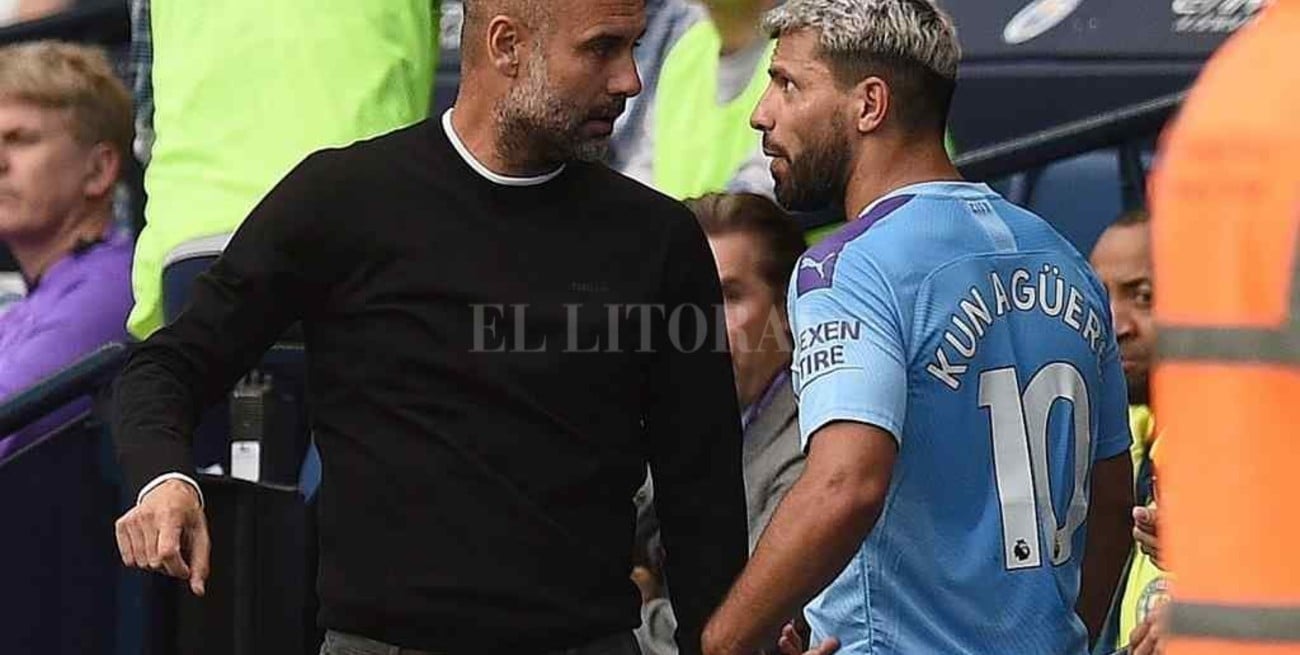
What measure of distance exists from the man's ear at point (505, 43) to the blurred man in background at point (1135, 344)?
1517mm

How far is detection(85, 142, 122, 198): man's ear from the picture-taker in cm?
612

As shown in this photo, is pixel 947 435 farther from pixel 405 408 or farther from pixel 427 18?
pixel 427 18

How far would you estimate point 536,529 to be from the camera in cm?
408

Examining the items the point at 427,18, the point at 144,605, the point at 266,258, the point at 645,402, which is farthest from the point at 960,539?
the point at 144,605

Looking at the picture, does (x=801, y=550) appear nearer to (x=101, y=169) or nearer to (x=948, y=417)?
(x=948, y=417)

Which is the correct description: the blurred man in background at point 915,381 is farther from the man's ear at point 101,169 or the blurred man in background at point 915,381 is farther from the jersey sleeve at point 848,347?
the man's ear at point 101,169

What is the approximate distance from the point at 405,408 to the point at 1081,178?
2.79 m

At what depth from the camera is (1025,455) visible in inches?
157

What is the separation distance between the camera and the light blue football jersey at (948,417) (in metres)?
3.91

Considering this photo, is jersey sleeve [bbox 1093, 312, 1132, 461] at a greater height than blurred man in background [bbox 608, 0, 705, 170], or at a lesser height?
greater

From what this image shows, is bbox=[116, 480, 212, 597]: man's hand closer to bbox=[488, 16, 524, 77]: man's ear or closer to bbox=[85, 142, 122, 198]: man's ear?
bbox=[488, 16, 524, 77]: man's ear

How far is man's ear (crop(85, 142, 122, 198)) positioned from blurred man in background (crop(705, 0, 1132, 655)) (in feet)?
7.56

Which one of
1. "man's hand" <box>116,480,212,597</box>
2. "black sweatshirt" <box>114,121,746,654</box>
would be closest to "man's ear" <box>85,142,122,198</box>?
"black sweatshirt" <box>114,121,746,654</box>

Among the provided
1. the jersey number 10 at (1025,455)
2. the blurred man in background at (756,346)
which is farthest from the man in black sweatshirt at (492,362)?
the blurred man in background at (756,346)
